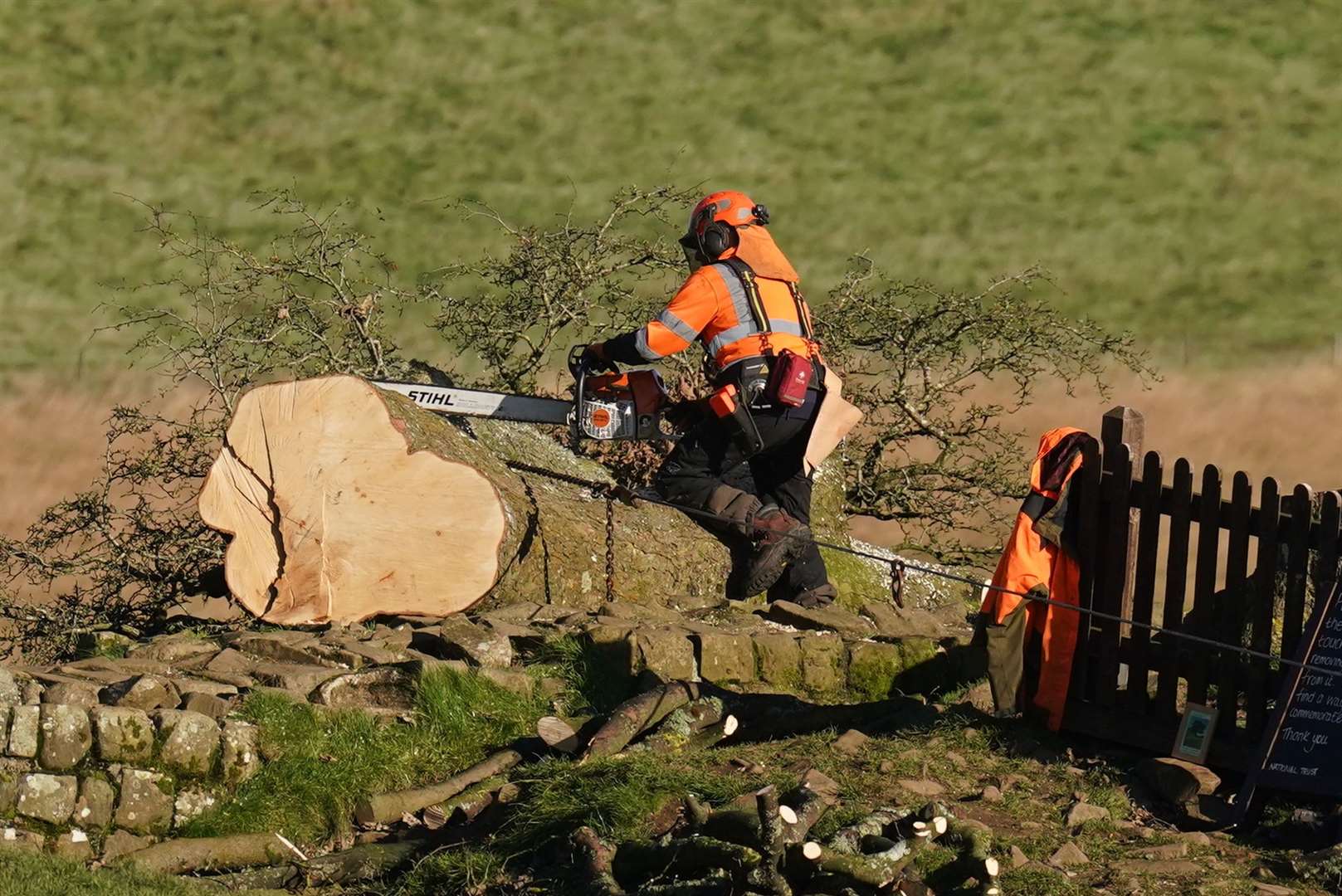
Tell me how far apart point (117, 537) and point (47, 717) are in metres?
4.61

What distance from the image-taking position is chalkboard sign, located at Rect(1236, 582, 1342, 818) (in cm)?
726

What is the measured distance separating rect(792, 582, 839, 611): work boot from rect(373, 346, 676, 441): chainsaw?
1084mm

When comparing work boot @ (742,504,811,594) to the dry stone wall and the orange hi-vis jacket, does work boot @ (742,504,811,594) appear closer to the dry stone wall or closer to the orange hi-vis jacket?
the dry stone wall

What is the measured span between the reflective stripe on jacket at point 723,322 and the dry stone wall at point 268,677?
4.24 ft

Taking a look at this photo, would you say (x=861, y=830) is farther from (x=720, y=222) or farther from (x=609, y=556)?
(x=720, y=222)

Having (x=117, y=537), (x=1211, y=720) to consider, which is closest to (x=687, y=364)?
(x=117, y=537)

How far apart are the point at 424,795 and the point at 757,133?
62.9 feet

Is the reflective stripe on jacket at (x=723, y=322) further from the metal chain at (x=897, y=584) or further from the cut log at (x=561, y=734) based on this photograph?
the cut log at (x=561, y=734)

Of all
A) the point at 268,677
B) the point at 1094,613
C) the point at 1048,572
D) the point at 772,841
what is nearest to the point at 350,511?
the point at 268,677

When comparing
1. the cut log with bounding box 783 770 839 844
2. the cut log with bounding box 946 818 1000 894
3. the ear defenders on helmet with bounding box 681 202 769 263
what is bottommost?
the cut log with bounding box 946 818 1000 894

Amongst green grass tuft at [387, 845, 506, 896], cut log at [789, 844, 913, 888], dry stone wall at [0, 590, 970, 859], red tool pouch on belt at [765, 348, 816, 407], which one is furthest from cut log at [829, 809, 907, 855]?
red tool pouch on belt at [765, 348, 816, 407]

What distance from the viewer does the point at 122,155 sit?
25.0 meters

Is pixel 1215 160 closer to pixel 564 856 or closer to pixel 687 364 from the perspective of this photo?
pixel 687 364

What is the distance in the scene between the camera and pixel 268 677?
838 centimetres
